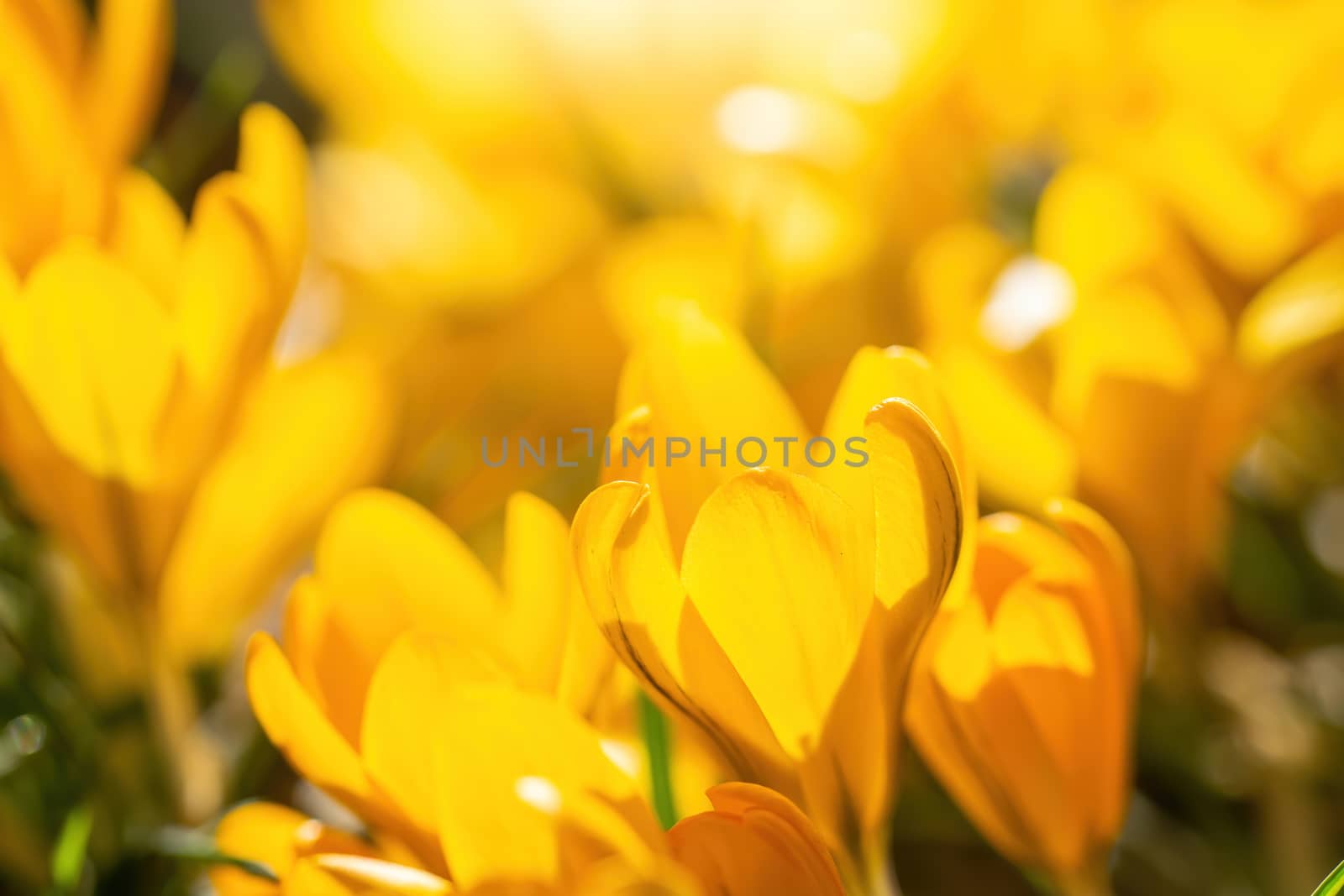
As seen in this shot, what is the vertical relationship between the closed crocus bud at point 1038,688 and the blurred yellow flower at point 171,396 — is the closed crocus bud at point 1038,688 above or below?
below

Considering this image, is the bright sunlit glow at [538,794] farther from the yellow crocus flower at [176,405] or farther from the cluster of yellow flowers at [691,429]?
the yellow crocus flower at [176,405]

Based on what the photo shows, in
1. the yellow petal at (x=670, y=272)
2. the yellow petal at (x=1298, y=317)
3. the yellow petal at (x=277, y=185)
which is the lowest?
the yellow petal at (x=1298, y=317)

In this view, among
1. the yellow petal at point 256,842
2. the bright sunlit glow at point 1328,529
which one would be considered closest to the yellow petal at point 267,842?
the yellow petal at point 256,842

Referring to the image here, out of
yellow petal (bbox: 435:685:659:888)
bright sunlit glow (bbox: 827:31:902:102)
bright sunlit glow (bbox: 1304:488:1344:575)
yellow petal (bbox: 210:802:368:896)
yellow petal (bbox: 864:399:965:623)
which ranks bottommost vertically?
bright sunlit glow (bbox: 1304:488:1344:575)

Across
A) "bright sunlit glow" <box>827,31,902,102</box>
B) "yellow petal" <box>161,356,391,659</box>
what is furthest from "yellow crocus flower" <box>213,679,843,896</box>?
"bright sunlit glow" <box>827,31,902,102</box>

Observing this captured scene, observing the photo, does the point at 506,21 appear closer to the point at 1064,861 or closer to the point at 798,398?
the point at 798,398

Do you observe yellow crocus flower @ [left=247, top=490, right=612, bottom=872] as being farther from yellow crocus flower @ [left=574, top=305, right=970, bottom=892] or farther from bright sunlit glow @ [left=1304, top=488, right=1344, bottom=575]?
bright sunlit glow @ [left=1304, top=488, right=1344, bottom=575]
